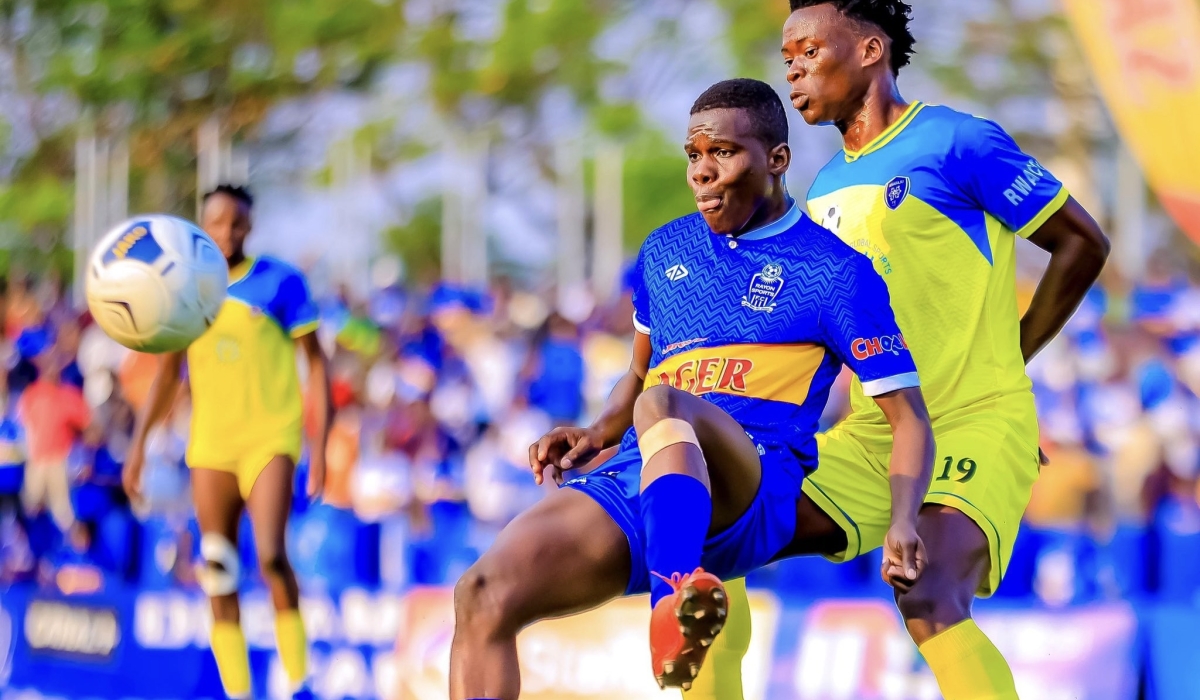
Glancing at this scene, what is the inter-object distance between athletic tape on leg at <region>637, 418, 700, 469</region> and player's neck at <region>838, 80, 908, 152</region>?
1381mm

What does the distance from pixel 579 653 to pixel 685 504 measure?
14.8 feet

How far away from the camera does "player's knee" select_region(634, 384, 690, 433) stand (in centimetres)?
370

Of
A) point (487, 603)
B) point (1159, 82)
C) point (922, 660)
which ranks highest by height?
point (1159, 82)

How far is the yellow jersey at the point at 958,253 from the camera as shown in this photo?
4.44 metres

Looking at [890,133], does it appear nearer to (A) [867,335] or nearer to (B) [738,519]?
(A) [867,335]

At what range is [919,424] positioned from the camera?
398cm

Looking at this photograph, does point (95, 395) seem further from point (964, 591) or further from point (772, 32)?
point (772, 32)

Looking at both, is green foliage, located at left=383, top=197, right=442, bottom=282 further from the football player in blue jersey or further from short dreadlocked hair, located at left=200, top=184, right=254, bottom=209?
the football player in blue jersey

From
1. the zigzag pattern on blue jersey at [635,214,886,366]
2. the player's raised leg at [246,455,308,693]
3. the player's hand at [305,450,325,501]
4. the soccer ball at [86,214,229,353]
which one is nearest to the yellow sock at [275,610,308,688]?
the player's raised leg at [246,455,308,693]

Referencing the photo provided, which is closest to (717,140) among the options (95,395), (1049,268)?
(1049,268)

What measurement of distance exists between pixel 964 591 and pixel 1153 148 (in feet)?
16.4

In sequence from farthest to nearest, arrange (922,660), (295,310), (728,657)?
(295,310), (922,660), (728,657)

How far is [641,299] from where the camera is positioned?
4.54 meters

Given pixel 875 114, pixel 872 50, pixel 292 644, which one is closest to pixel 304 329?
pixel 292 644
